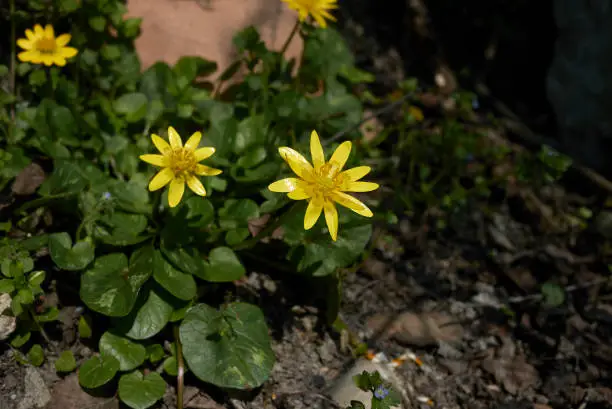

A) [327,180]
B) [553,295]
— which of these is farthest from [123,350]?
[553,295]

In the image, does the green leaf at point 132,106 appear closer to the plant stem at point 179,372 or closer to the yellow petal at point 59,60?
the yellow petal at point 59,60

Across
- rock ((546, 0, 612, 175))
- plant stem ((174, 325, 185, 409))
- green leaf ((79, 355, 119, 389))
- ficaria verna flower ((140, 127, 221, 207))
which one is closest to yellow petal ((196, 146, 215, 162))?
ficaria verna flower ((140, 127, 221, 207))

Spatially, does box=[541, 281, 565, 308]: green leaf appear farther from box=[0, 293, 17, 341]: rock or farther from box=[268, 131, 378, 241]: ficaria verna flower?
box=[0, 293, 17, 341]: rock

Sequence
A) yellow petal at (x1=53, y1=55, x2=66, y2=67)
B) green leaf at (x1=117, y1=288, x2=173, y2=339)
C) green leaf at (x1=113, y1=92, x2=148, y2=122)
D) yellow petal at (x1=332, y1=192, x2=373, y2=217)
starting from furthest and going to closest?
1. green leaf at (x1=113, y1=92, x2=148, y2=122)
2. yellow petal at (x1=53, y1=55, x2=66, y2=67)
3. green leaf at (x1=117, y1=288, x2=173, y2=339)
4. yellow petal at (x1=332, y1=192, x2=373, y2=217)

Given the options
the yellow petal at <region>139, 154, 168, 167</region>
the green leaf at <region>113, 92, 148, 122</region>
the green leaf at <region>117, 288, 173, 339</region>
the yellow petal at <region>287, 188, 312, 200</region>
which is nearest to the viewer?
the yellow petal at <region>287, 188, 312, 200</region>

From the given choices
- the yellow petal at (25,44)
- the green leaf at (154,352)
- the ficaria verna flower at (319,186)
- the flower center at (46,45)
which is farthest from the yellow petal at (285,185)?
the yellow petal at (25,44)

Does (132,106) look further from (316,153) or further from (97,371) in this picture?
(97,371)

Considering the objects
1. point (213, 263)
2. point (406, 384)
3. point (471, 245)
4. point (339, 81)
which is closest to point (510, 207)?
point (471, 245)
